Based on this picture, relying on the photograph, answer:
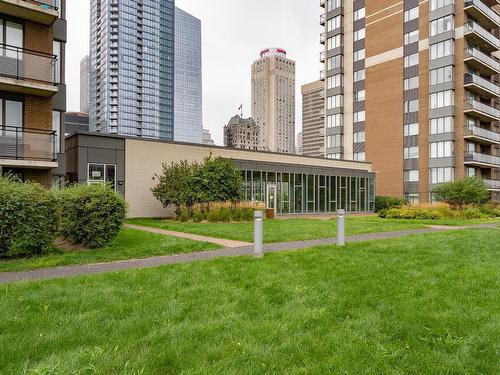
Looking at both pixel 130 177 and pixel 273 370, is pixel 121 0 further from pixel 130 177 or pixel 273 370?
pixel 273 370

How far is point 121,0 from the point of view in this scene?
15125 centimetres

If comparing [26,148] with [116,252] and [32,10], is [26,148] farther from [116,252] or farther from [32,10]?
[116,252]

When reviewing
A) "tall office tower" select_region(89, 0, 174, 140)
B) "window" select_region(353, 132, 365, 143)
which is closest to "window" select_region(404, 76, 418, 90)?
"window" select_region(353, 132, 365, 143)

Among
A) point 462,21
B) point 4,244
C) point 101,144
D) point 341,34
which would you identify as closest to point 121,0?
point 341,34

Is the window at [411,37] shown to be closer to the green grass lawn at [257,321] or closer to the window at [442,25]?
the window at [442,25]

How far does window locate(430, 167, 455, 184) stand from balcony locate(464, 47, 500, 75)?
13995 millimetres

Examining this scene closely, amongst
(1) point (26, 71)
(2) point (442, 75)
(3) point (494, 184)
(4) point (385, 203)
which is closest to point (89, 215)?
(1) point (26, 71)

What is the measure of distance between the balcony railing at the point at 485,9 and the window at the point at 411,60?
8.03 metres

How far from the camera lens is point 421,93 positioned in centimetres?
5097

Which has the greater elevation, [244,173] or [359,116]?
[359,116]

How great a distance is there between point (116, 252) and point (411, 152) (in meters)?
49.6

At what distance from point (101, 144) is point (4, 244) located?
633 inches

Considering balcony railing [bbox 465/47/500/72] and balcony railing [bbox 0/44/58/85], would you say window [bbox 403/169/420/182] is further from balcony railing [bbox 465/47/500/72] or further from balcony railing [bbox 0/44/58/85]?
balcony railing [bbox 0/44/58/85]

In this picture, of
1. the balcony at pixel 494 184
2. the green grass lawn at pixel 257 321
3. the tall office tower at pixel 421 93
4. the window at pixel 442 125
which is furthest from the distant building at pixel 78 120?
the green grass lawn at pixel 257 321
